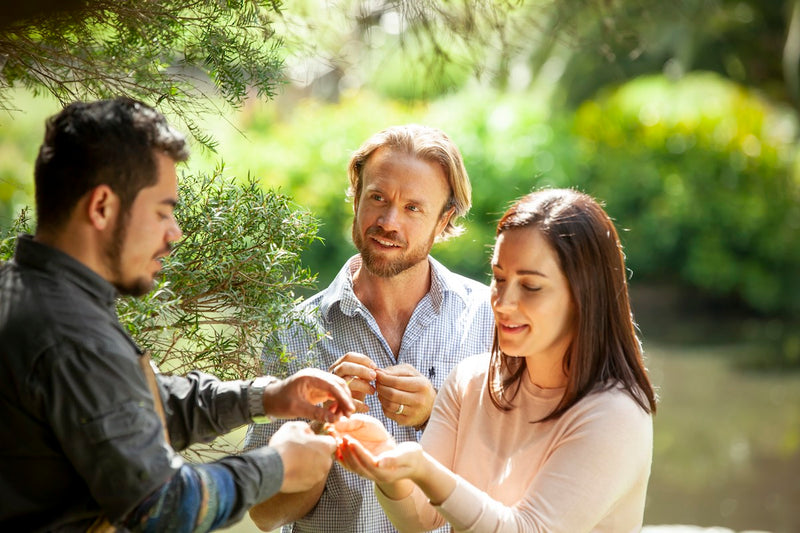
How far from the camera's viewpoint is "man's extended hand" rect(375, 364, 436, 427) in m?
2.97

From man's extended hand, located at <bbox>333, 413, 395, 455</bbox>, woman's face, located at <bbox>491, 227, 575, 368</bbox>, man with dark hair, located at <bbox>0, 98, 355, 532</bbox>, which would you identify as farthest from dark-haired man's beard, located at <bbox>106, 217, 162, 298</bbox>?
woman's face, located at <bbox>491, 227, 575, 368</bbox>

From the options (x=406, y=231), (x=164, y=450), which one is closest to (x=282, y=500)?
(x=406, y=231)

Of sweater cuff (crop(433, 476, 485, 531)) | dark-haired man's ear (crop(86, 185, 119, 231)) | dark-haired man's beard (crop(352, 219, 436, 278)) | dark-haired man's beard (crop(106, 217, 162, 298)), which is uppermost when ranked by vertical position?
dark-haired man's ear (crop(86, 185, 119, 231))

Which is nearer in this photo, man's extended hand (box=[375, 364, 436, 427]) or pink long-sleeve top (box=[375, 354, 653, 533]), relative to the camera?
pink long-sleeve top (box=[375, 354, 653, 533])

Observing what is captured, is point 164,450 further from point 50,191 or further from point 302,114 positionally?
point 302,114

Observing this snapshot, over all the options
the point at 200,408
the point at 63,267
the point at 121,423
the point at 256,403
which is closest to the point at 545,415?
the point at 256,403

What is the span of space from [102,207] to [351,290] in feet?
5.09

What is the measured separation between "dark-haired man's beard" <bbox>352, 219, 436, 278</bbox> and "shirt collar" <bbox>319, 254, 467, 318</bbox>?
10cm

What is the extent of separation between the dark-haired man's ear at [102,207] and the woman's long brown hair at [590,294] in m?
1.14

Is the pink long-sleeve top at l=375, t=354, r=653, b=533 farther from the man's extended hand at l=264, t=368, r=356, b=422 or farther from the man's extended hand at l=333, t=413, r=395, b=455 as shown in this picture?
the man's extended hand at l=264, t=368, r=356, b=422

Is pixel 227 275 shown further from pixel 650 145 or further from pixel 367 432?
pixel 650 145

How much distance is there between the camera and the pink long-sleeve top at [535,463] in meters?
2.44

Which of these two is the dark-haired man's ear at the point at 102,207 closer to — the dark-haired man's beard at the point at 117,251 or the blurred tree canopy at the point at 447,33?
the dark-haired man's beard at the point at 117,251

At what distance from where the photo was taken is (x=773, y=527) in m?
7.90
